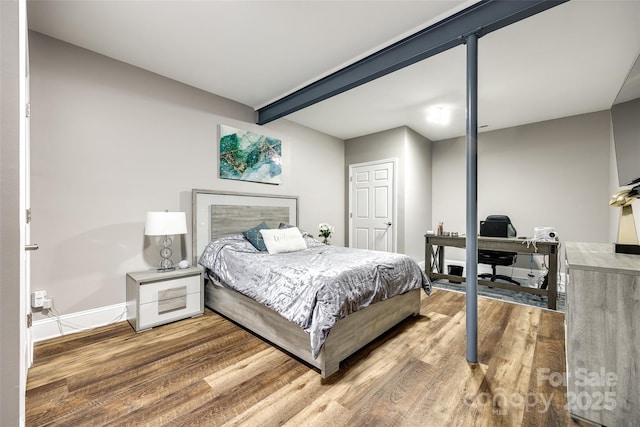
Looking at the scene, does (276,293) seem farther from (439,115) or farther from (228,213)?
(439,115)

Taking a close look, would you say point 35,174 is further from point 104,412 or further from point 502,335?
point 502,335

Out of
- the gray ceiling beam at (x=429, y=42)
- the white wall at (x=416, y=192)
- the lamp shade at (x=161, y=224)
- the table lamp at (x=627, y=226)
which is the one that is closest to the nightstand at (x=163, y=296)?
the lamp shade at (x=161, y=224)

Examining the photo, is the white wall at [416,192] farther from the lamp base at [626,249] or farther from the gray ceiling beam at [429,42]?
the lamp base at [626,249]

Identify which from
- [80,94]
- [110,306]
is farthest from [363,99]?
[110,306]

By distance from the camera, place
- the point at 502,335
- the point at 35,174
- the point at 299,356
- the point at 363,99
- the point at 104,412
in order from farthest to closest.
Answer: the point at 363,99 < the point at 502,335 < the point at 35,174 < the point at 299,356 < the point at 104,412

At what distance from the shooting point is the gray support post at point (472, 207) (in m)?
1.95

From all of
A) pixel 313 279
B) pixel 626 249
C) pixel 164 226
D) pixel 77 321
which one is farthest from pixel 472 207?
pixel 77 321

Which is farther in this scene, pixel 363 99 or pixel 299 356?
pixel 363 99

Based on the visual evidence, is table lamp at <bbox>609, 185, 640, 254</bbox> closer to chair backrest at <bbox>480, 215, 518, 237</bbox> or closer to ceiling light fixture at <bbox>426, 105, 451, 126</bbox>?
chair backrest at <bbox>480, 215, 518, 237</bbox>

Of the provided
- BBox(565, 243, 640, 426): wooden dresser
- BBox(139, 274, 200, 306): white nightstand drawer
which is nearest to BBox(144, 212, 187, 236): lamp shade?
BBox(139, 274, 200, 306): white nightstand drawer

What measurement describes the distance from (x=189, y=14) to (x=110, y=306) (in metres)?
2.71

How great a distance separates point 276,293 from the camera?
6.86 ft

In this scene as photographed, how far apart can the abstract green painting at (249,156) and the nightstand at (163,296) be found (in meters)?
1.36

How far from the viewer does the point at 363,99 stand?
351 cm
